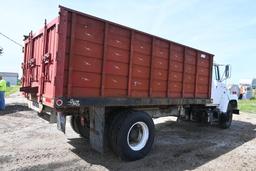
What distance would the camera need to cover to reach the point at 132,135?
21.3ft

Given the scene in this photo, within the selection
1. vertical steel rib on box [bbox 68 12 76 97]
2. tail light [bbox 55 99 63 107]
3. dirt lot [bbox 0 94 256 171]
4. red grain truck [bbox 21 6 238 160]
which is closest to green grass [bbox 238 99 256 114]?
dirt lot [bbox 0 94 256 171]

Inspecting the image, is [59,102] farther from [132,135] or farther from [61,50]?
[132,135]

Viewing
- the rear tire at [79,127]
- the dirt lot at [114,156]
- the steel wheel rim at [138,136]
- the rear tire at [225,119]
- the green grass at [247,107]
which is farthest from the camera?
the green grass at [247,107]

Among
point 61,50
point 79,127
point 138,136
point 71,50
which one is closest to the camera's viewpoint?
point 61,50

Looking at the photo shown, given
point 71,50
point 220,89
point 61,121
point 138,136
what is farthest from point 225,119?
point 71,50

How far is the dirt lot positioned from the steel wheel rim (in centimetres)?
36

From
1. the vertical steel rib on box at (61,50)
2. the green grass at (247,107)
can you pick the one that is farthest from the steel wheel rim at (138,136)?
the green grass at (247,107)

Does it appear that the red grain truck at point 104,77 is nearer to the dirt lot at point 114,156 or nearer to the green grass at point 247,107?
the dirt lot at point 114,156

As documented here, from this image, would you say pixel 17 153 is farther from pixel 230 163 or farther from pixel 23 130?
pixel 230 163

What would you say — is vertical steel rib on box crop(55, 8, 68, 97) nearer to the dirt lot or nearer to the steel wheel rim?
the dirt lot

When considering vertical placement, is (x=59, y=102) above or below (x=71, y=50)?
below

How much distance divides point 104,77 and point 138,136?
1766 mm

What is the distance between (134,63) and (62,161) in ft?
8.84

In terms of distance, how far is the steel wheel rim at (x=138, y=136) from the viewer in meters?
6.46
